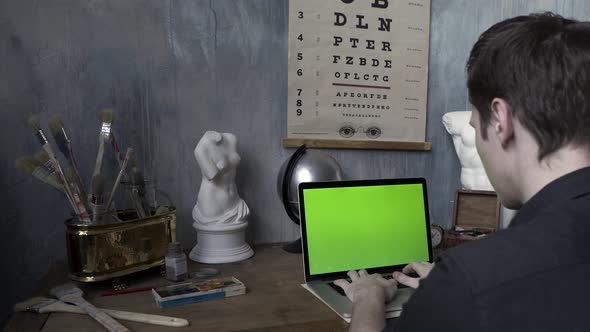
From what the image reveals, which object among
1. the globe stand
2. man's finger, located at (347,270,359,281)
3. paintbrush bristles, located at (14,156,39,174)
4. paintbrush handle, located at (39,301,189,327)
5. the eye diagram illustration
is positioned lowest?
the globe stand

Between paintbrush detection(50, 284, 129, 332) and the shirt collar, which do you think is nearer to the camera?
the shirt collar

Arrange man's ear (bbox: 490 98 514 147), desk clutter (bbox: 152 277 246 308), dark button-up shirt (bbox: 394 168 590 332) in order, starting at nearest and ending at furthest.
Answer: dark button-up shirt (bbox: 394 168 590 332), man's ear (bbox: 490 98 514 147), desk clutter (bbox: 152 277 246 308)

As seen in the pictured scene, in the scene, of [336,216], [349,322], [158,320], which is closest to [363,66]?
[336,216]

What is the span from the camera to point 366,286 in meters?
0.88

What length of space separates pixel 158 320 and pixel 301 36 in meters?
0.90

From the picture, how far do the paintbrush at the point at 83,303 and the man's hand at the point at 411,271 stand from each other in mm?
588

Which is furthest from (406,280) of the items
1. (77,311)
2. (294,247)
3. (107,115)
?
(107,115)

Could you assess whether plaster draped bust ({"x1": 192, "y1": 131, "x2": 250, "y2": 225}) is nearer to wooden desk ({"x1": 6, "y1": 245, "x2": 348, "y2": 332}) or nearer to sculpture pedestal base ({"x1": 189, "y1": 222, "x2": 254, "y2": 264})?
sculpture pedestal base ({"x1": 189, "y1": 222, "x2": 254, "y2": 264})

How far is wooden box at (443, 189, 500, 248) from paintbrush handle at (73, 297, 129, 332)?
0.93 m

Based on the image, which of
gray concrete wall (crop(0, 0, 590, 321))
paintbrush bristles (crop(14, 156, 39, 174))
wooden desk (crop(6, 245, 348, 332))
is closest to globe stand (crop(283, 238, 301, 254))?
gray concrete wall (crop(0, 0, 590, 321))

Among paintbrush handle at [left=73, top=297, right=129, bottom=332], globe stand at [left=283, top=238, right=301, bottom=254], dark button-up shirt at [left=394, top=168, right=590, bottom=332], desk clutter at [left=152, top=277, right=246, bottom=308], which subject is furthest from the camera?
globe stand at [left=283, top=238, right=301, bottom=254]

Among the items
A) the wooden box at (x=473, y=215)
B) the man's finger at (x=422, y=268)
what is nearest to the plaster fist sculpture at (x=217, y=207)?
Answer: the man's finger at (x=422, y=268)

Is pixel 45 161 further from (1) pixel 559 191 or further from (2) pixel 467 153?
(2) pixel 467 153

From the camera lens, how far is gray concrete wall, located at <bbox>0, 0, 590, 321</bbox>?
1.11m
